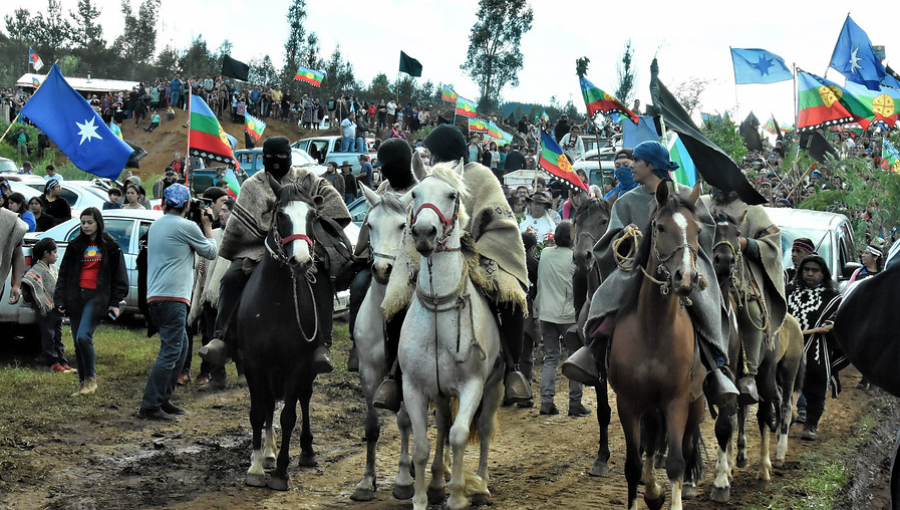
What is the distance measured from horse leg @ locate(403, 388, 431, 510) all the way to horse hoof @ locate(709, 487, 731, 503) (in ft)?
8.85

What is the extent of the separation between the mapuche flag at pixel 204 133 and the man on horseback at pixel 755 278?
394 inches

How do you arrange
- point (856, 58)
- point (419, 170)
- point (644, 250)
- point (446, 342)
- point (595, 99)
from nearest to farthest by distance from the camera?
point (644, 250), point (446, 342), point (419, 170), point (595, 99), point (856, 58)

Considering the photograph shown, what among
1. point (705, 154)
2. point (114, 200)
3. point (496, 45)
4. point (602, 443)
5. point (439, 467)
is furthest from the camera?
point (496, 45)

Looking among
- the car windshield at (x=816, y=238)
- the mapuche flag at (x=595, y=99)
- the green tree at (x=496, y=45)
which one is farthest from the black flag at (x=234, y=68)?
the green tree at (x=496, y=45)

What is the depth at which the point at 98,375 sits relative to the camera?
499 inches

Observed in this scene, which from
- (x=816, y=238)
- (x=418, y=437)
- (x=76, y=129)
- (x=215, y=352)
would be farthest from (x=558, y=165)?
(x=418, y=437)

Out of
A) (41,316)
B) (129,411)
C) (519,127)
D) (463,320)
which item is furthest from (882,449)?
(519,127)

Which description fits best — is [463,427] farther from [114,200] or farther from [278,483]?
[114,200]

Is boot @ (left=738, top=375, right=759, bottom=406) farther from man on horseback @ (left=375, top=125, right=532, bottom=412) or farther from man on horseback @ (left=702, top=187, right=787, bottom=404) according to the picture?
man on horseback @ (left=375, top=125, right=532, bottom=412)

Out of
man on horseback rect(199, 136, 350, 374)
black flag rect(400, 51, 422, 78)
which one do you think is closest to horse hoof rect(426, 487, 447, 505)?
man on horseback rect(199, 136, 350, 374)

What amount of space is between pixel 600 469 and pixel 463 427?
2563 mm

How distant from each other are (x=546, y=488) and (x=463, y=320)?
206 cm

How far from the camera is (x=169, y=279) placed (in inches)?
414

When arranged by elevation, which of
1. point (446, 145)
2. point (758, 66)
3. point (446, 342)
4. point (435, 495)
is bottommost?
point (435, 495)
